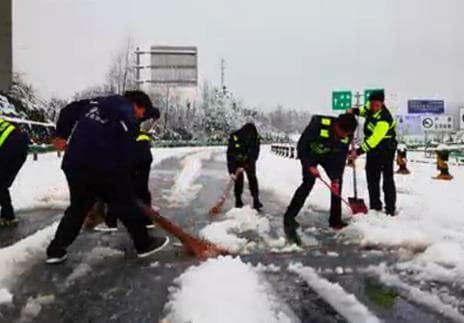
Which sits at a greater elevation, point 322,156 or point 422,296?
point 322,156

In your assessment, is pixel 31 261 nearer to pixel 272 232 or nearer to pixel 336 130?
pixel 272 232

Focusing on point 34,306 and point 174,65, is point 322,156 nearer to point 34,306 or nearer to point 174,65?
point 34,306

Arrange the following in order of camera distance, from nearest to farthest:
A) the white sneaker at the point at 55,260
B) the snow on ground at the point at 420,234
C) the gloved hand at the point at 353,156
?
→ the snow on ground at the point at 420,234 → the white sneaker at the point at 55,260 → the gloved hand at the point at 353,156

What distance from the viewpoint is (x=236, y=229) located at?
7340 millimetres

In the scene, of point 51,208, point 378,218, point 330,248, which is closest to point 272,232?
point 330,248

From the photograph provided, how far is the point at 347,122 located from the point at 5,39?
8632 mm

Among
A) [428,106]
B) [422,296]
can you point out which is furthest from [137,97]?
[428,106]

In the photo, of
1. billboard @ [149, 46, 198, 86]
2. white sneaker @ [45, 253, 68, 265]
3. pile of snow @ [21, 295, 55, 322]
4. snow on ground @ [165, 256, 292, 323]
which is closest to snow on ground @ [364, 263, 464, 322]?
snow on ground @ [165, 256, 292, 323]

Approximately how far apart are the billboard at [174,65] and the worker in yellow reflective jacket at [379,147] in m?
33.8

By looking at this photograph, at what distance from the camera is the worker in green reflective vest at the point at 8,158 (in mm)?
7750

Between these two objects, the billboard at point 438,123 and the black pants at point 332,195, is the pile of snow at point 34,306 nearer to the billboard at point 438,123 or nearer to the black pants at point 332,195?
the black pants at point 332,195

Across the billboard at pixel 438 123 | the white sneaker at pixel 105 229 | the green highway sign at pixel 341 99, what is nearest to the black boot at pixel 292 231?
the white sneaker at pixel 105 229

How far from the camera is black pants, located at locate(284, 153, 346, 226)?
7643 mm

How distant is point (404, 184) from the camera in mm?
15656
